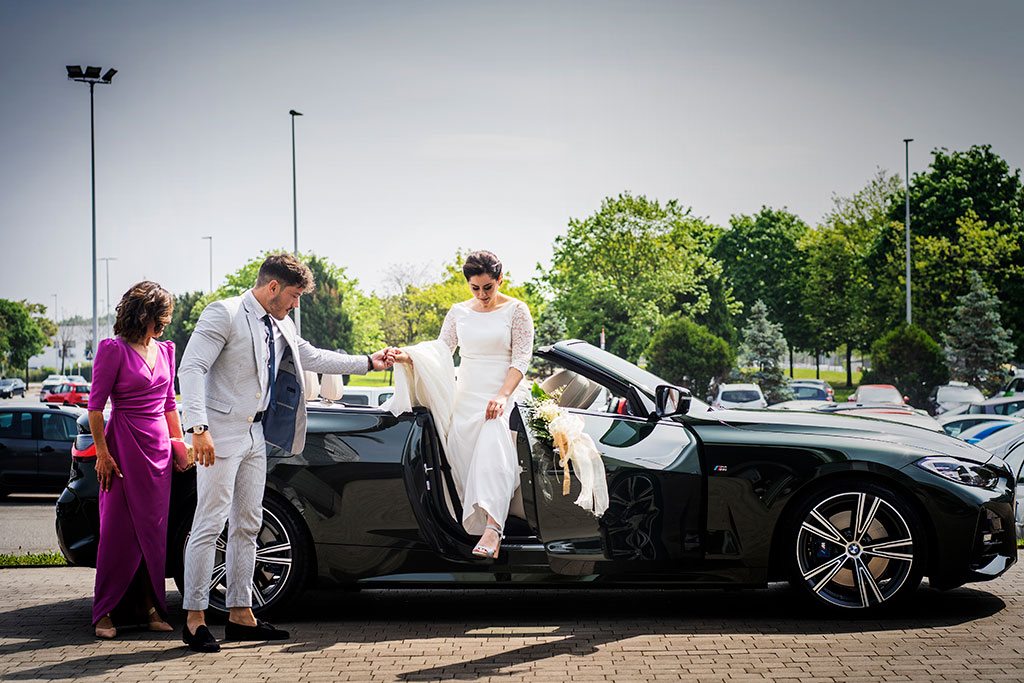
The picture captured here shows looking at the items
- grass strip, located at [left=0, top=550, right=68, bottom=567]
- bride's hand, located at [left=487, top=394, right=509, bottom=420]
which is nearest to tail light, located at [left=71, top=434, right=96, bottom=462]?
grass strip, located at [left=0, top=550, right=68, bottom=567]

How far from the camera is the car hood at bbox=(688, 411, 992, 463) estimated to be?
5785 mm

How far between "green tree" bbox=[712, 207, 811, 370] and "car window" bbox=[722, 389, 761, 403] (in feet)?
107

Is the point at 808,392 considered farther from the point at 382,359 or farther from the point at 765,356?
the point at 382,359

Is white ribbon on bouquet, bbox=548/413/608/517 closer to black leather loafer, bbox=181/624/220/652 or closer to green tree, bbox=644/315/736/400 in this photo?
black leather loafer, bbox=181/624/220/652

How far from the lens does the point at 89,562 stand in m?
5.97

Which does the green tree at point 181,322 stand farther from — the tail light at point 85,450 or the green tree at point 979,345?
the tail light at point 85,450

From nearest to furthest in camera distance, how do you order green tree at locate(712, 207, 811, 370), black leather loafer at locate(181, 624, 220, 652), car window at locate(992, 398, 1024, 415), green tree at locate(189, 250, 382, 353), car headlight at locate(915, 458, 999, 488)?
black leather loafer at locate(181, 624, 220, 652) < car headlight at locate(915, 458, 999, 488) < car window at locate(992, 398, 1024, 415) < green tree at locate(189, 250, 382, 353) < green tree at locate(712, 207, 811, 370)

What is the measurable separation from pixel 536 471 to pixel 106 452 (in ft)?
8.17

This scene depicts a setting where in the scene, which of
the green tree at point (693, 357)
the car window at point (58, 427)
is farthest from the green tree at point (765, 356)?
the car window at point (58, 427)

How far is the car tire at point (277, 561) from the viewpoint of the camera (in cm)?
578

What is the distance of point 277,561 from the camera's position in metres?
5.78

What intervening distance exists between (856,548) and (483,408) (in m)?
2.30

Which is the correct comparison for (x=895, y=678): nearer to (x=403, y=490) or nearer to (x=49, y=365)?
(x=403, y=490)

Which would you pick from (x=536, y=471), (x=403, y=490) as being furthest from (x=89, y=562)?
(x=536, y=471)
